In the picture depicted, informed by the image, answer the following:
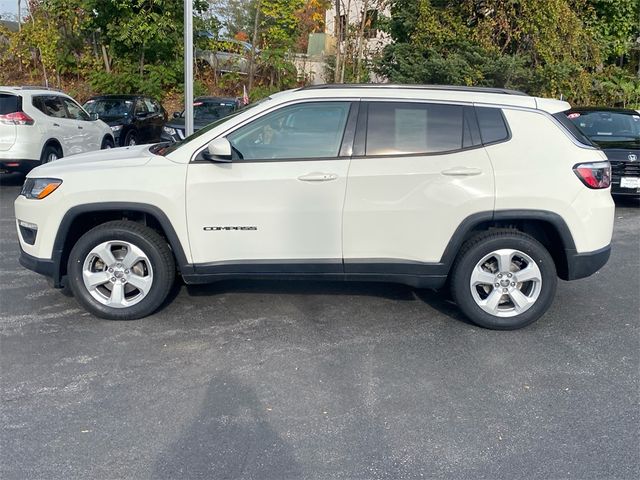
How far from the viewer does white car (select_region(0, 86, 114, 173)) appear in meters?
10.2

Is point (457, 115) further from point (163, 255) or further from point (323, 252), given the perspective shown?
point (163, 255)

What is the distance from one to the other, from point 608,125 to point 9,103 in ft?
33.9

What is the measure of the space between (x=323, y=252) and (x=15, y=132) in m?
7.77

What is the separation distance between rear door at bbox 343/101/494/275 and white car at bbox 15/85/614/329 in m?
0.01

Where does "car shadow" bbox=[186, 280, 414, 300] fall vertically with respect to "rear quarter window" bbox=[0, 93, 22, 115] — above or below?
below

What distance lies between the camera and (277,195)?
15.0 ft

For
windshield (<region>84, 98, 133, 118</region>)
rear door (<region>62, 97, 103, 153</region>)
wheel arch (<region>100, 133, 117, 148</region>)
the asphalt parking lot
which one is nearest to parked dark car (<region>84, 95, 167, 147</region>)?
windshield (<region>84, 98, 133, 118</region>)

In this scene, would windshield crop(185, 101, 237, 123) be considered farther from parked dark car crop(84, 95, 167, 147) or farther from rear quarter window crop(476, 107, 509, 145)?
rear quarter window crop(476, 107, 509, 145)

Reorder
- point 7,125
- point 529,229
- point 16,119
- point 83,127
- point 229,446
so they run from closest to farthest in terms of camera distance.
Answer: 1. point 229,446
2. point 529,229
3. point 7,125
4. point 16,119
5. point 83,127

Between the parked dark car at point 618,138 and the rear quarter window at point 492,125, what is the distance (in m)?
4.08

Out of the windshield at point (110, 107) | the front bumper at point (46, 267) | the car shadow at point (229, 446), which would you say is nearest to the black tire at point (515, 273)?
the car shadow at point (229, 446)

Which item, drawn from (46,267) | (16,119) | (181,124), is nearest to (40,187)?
(46,267)

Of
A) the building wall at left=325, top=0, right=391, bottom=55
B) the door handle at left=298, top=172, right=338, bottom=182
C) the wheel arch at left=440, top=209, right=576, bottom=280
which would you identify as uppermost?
the building wall at left=325, top=0, right=391, bottom=55

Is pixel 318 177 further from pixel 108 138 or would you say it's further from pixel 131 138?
pixel 131 138
